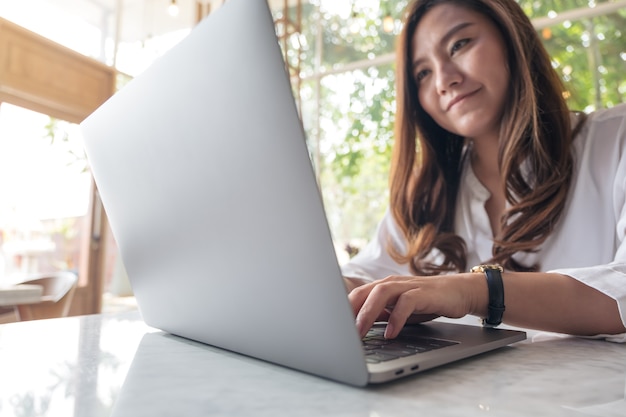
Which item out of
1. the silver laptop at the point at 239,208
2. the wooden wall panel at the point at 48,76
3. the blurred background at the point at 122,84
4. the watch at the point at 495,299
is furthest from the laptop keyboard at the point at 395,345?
the wooden wall panel at the point at 48,76

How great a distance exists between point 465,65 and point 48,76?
3.53m

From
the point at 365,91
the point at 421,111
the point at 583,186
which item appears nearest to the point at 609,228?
the point at 583,186

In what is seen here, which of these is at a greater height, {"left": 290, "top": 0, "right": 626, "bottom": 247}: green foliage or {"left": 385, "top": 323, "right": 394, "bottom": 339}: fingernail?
{"left": 290, "top": 0, "right": 626, "bottom": 247}: green foliage

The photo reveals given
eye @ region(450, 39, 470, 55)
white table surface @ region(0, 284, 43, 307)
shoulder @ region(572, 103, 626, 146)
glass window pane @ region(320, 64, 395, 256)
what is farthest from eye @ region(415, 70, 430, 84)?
glass window pane @ region(320, 64, 395, 256)

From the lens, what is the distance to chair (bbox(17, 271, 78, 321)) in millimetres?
2402

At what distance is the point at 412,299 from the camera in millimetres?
500

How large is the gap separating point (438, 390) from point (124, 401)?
228mm

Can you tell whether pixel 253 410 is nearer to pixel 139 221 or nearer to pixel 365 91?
pixel 139 221

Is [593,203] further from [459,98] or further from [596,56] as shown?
[596,56]

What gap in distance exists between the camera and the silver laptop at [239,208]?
0.32 m

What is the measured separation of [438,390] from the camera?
35 cm

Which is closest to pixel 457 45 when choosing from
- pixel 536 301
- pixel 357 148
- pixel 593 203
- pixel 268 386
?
pixel 593 203

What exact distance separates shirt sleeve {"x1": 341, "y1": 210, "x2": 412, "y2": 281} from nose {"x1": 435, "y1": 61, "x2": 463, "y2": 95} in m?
0.39

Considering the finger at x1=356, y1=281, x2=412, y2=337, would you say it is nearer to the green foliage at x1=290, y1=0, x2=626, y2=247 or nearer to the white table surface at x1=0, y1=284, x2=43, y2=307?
the white table surface at x1=0, y1=284, x2=43, y2=307
